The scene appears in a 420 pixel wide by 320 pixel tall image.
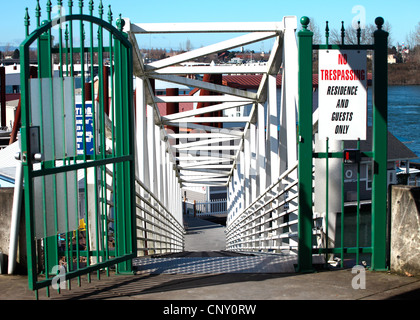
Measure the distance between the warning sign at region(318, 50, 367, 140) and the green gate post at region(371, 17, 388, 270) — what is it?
0.12m

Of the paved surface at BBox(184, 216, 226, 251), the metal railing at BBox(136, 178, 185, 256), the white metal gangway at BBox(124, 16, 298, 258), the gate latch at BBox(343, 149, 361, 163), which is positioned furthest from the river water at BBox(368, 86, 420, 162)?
the gate latch at BBox(343, 149, 361, 163)

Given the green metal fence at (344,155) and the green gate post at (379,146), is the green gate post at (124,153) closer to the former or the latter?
the green metal fence at (344,155)

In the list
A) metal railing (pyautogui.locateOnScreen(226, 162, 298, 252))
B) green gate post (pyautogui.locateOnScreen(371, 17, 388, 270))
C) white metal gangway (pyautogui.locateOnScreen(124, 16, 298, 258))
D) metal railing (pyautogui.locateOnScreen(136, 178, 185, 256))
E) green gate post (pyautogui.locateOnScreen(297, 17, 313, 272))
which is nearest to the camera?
green gate post (pyautogui.locateOnScreen(297, 17, 313, 272))

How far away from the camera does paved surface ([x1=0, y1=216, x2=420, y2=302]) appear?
4.87 metres

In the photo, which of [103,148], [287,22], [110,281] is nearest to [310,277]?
[110,281]

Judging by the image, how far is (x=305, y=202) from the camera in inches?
223

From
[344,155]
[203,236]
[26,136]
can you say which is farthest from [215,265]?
[203,236]

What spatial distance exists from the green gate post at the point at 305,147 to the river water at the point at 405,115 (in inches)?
1832

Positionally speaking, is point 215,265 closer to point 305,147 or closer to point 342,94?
point 305,147

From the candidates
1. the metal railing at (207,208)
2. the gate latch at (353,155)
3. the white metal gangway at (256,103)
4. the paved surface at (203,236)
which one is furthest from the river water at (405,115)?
the gate latch at (353,155)

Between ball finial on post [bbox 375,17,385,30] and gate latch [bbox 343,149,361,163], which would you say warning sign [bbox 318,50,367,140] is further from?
ball finial on post [bbox 375,17,385,30]

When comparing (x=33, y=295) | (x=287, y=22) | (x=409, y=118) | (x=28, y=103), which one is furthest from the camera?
(x=409, y=118)
